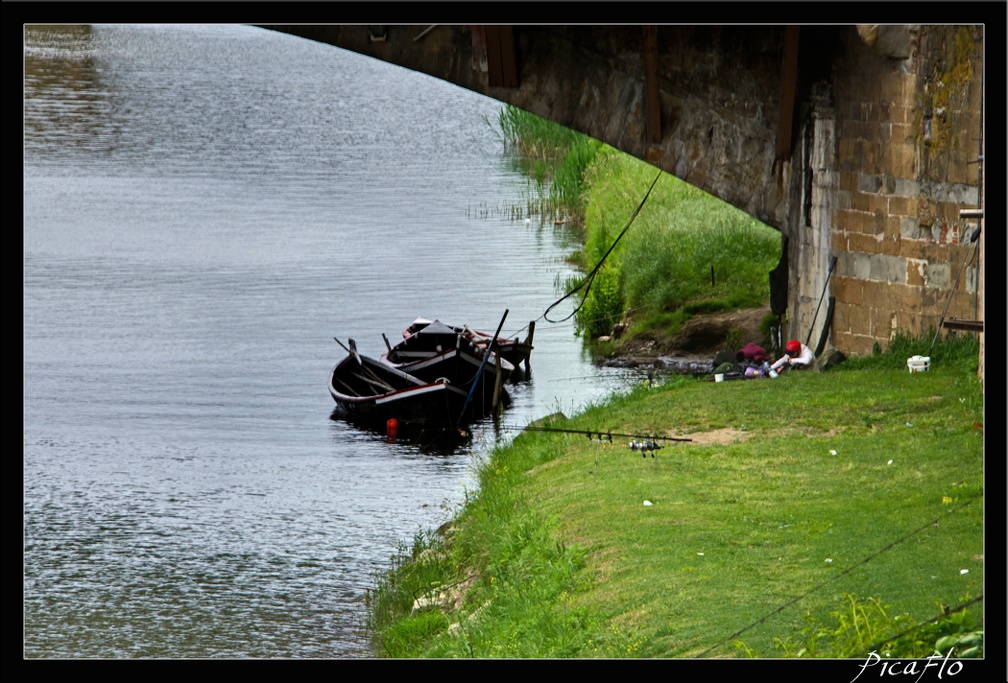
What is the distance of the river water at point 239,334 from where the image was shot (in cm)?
1294

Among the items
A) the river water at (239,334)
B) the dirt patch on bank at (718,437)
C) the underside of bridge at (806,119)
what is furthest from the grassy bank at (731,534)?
the river water at (239,334)

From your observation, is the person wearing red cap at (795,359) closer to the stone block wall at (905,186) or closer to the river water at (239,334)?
the stone block wall at (905,186)

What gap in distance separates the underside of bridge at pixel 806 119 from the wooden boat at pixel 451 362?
4582mm

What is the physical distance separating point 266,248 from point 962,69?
1868 centimetres

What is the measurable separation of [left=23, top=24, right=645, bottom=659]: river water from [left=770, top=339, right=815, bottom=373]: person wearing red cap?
3.53 m

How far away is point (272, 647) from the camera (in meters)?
11.4

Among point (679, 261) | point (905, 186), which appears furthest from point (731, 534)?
point (679, 261)

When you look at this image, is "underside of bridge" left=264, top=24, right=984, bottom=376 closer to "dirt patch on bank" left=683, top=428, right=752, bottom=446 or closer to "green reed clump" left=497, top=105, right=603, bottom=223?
"dirt patch on bank" left=683, top=428, right=752, bottom=446

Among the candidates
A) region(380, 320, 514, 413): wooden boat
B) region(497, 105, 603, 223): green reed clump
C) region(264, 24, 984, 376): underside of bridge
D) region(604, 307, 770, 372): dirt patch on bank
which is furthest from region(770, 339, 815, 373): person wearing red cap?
region(497, 105, 603, 223): green reed clump

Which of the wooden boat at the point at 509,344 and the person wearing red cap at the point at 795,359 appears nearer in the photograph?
the person wearing red cap at the point at 795,359

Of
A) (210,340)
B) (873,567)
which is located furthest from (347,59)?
(873,567)

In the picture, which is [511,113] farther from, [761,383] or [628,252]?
[761,383]

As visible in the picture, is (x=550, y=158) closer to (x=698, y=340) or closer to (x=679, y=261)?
(x=679, y=261)

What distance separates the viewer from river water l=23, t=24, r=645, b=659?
12938 mm
